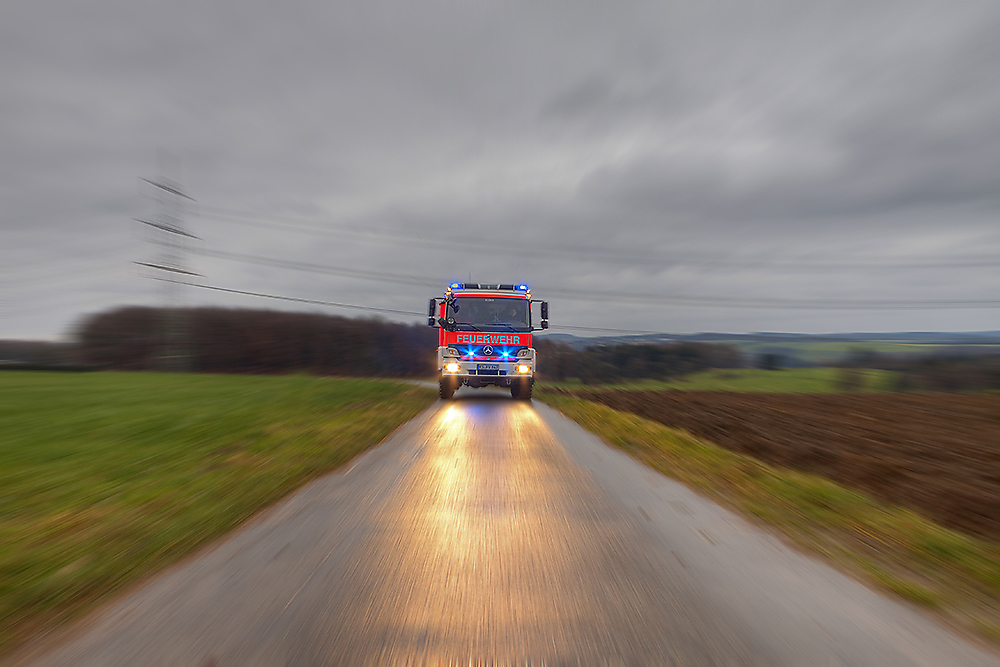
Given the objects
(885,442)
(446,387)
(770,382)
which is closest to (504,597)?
(885,442)

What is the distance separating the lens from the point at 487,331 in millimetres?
16984

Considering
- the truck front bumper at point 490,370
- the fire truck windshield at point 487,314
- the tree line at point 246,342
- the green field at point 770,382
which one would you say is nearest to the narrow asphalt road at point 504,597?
the truck front bumper at point 490,370

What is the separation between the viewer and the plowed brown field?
22.4 feet

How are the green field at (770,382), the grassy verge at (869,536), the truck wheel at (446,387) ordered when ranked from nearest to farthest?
the grassy verge at (869,536), the truck wheel at (446,387), the green field at (770,382)

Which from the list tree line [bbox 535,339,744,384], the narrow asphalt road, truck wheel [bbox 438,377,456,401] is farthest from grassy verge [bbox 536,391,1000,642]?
tree line [bbox 535,339,744,384]

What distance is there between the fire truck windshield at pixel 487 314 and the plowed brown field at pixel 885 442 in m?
4.90

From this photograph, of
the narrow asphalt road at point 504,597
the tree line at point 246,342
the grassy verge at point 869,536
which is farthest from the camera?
the tree line at point 246,342

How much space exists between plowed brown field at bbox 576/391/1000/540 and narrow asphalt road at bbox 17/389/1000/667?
3741 mm

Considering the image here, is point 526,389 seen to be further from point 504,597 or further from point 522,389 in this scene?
point 504,597

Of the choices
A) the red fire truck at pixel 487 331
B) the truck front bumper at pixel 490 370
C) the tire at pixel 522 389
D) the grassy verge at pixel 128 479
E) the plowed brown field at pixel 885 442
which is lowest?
the plowed brown field at pixel 885 442

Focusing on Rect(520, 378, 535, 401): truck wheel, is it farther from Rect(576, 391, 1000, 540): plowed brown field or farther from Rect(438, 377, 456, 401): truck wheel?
Rect(576, 391, 1000, 540): plowed brown field

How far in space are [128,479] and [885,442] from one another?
13.9m

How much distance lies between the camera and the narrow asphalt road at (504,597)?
8.00ft

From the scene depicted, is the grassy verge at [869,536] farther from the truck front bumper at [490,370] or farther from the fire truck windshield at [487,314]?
the fire truck windshield at [487,314]
